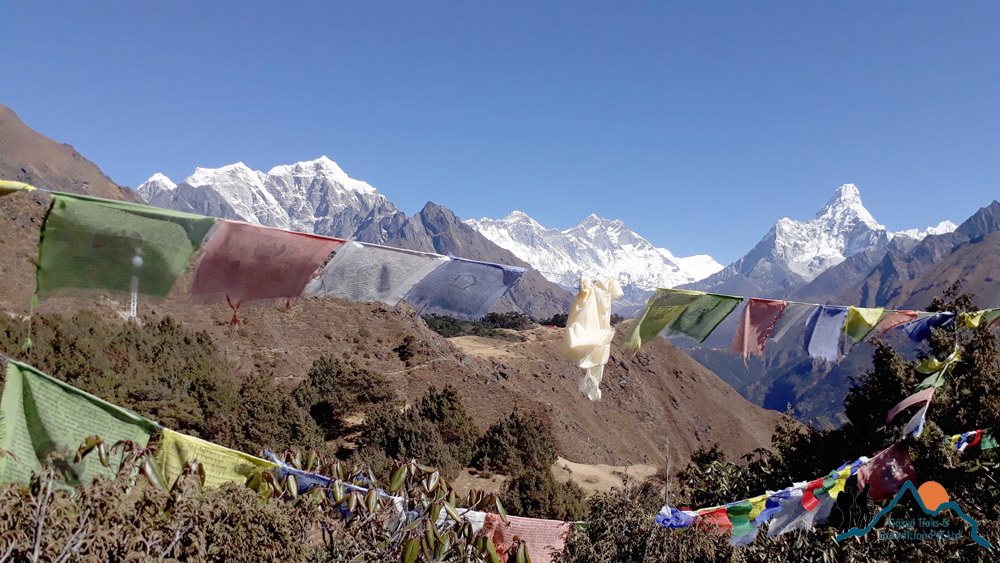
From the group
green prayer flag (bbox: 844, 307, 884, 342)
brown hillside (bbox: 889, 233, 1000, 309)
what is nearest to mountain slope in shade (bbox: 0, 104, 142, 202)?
green prayer flag (bbox: 844, 307, 884, 342)

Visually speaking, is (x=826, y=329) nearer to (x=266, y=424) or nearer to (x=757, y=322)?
(x=757, y=322)

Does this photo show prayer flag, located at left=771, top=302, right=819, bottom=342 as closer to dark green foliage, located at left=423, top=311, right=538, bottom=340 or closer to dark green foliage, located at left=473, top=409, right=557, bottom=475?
dark green foliage, located at left=473, top=409, right=557, bottom=475

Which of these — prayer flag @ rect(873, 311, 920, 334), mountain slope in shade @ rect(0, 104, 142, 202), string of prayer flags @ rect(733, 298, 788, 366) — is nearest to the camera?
string of prayer flags @ rect(733, 298, 788, 366)

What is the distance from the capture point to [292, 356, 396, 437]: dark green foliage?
15.0 meters

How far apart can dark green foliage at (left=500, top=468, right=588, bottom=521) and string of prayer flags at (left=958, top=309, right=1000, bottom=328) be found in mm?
6563

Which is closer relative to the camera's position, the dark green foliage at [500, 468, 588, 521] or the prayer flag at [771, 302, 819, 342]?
the prayer flag at [771, 302, 819, 342]

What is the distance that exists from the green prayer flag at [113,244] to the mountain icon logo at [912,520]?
18.9 ft

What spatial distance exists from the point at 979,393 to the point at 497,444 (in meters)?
9.81

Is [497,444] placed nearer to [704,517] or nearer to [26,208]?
[704,517]

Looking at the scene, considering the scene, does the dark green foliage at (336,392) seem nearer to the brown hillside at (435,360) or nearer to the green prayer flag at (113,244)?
the brown hillside at (435,360)

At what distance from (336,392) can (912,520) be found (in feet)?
45.5

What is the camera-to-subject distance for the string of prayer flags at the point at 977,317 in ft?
23.7

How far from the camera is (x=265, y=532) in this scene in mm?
3449

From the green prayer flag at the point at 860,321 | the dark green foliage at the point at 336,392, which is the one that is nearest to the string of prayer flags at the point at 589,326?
the green prayer flag at the point at 860,321
